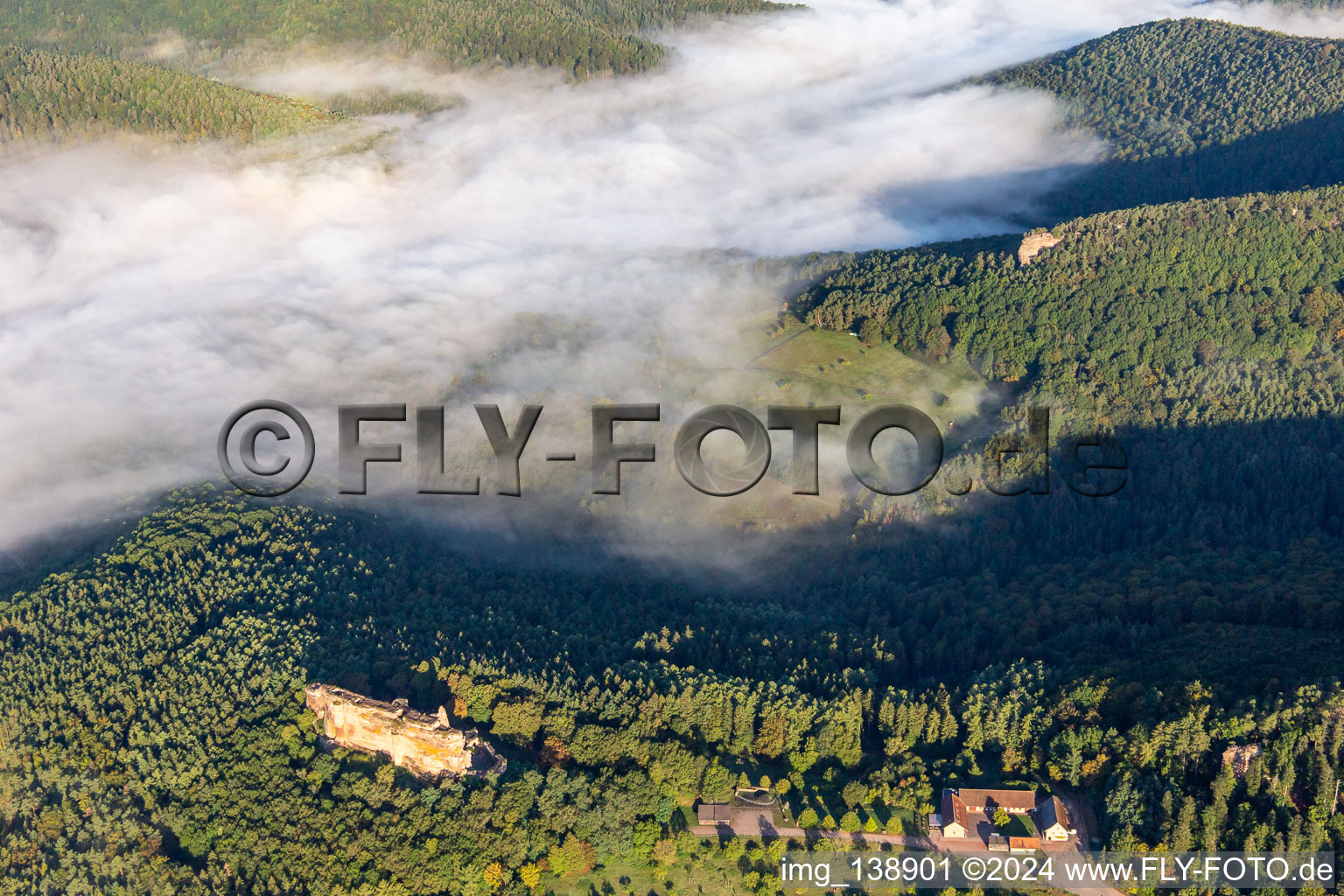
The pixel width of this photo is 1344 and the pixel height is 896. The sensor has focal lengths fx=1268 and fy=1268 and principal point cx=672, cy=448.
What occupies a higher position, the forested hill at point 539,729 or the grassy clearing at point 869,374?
the grassy clearing at point 869,374

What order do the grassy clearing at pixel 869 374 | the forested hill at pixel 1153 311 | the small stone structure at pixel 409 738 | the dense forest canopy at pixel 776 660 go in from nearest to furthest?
the dense forest canopy at pixel 776 660 < the small stone structure at pixel 409 738 < the forested hill at pixel 1153 311 < the grassy clearing at pixel 869 374

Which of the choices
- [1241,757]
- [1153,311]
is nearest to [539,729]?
[1241,757]

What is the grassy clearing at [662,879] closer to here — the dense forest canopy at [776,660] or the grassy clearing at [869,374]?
the dense forest canopy at [776,660]

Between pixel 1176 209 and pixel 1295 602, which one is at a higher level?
Result: pixel 1176 209

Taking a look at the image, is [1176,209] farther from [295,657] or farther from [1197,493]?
[295,657]

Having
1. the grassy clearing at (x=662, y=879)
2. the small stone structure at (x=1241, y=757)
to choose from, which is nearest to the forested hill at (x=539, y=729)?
the grassy clearing at (x=662, y=879)

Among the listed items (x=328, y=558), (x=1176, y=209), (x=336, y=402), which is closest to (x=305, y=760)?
(x=328, y=558)

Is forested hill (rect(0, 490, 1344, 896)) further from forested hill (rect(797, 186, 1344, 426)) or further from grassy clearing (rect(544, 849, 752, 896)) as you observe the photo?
forested hill (rect(797, 186, 1344, 426))
